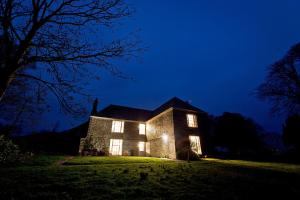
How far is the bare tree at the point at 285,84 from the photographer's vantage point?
46.0 feet

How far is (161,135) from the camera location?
17297 millimetres

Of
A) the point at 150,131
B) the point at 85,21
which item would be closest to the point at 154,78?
the point at 150,131

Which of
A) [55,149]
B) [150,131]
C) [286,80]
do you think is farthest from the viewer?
[150,131]

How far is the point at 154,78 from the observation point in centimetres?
18338

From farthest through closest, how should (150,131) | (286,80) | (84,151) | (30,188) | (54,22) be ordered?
(150,131)
(84,151)
(286,80)
(54,22)
(30,188)

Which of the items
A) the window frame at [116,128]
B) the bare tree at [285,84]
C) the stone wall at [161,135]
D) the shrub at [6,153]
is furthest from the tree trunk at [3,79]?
the bare tree at [285,84]

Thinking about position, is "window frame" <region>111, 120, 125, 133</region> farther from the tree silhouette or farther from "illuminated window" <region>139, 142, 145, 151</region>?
the tree silhouette

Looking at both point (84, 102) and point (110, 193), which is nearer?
point (110, 193)

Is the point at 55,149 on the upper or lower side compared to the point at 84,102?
lower

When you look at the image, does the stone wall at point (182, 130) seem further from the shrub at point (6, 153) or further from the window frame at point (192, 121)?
the shrub at point (6, 153)

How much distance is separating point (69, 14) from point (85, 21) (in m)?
0.51

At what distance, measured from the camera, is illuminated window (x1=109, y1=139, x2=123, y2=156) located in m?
18.9

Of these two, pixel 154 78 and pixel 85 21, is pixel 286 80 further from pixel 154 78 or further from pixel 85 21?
pixel 154 78

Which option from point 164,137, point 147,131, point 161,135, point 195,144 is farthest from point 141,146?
point 195,144
